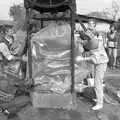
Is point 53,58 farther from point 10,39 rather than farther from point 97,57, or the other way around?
point 10,39

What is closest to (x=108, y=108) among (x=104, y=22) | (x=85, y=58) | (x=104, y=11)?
(x=85, y=58)

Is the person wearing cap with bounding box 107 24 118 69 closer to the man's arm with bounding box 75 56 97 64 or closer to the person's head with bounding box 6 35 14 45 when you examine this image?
the man's arm with bounding box 75 56 97 64

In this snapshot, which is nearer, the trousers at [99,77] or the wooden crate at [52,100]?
the trousers at [99,77]

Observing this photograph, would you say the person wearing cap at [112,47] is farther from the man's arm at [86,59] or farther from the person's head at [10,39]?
the person's head at [10,39]

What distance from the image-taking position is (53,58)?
467 centimetres

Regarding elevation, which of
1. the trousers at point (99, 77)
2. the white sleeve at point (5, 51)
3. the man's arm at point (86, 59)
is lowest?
the trousers at point (99, 77)

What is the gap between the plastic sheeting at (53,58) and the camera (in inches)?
182

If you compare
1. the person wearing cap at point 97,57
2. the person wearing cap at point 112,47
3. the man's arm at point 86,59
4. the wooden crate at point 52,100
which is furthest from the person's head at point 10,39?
the person wearing cap at point 112,47

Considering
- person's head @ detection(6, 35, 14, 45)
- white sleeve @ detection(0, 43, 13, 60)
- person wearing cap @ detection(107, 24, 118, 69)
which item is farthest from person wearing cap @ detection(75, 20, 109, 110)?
person wearing cap @ detection(107, 24, 118, 69)

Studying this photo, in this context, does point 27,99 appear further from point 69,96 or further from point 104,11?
point 104,11

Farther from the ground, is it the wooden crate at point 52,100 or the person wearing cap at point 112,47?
the person wearing cap at point 112,47

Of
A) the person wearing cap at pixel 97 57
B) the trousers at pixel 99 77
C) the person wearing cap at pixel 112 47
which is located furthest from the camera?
the person wearing cap at pixel 112 47

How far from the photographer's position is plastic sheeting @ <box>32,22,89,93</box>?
182 inches

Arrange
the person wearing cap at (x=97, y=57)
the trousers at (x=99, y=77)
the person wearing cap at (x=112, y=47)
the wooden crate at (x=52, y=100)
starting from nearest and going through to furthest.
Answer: the person wearing cap at (x=97, y=57)
the trousers at (x=99, y=77)
the wooden crate at (x=52, y=100)
the person wearing cap at (x=112, y=47)
